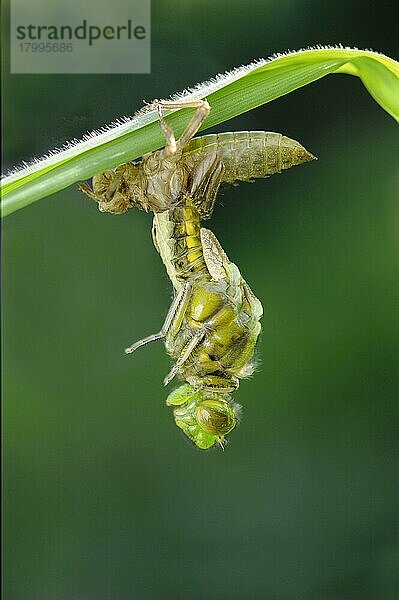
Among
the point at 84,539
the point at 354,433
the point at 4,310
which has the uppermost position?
the point at 4,310

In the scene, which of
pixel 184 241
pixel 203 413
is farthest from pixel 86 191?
pixel 203 413

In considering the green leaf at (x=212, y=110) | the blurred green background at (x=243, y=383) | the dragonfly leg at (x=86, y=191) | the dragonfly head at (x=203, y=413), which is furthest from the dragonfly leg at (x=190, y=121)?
the blurred green background at (x=243, y=383)

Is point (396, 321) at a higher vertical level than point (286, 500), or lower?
higher

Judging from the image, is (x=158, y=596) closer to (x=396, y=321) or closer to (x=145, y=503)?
(x=145, y=503)

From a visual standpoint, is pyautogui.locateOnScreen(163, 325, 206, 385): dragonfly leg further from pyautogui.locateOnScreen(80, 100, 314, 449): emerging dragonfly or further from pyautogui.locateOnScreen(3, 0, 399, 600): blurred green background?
pyautogui.locateOnScreen(3, 0, 399, 600): blurred green background

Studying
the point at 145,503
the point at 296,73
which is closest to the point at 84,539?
the point at 145,503

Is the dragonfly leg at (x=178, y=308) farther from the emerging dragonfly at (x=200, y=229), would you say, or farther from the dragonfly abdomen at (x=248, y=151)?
the dragonfly abdomen at (x=248, y=151)
